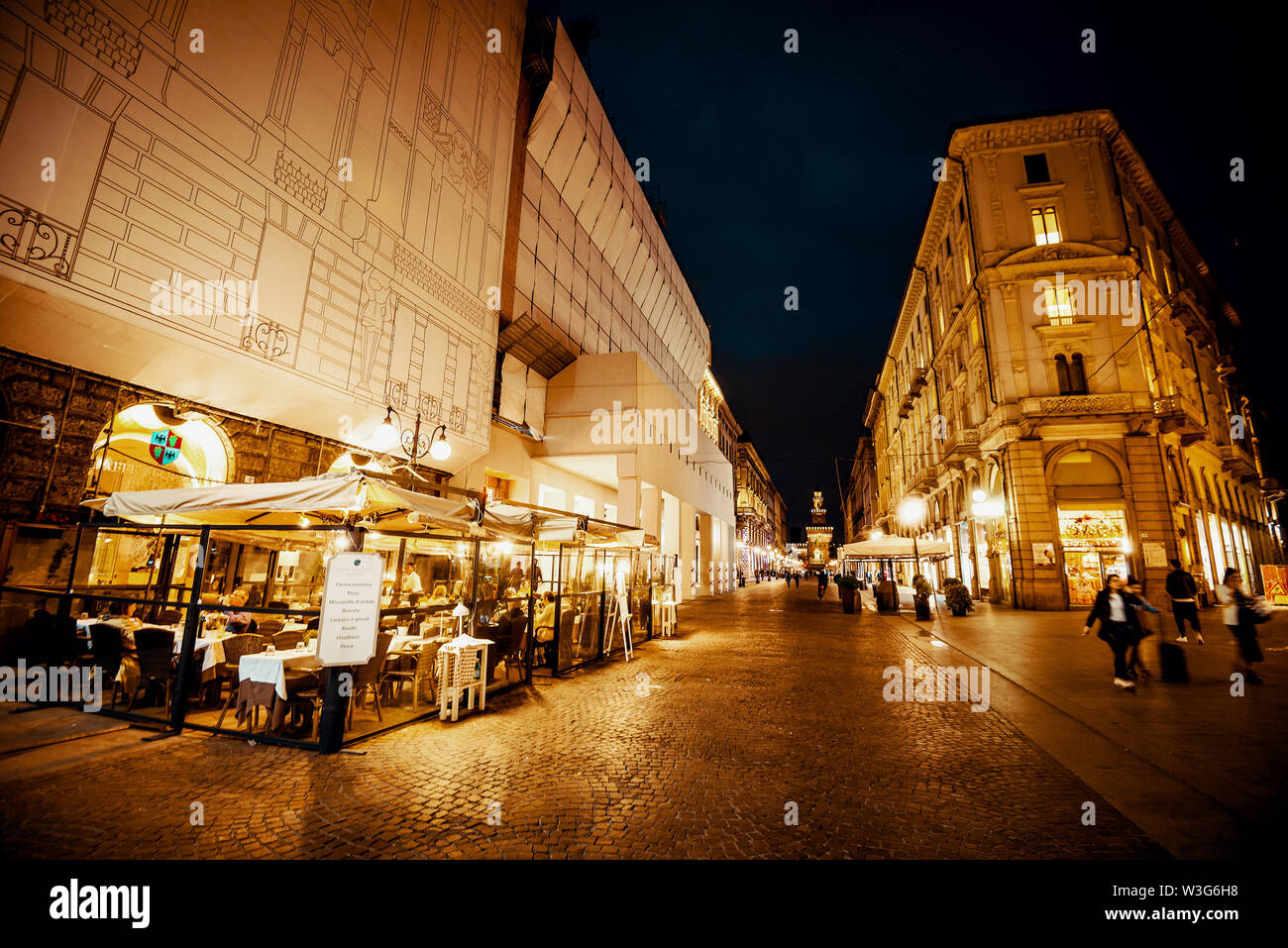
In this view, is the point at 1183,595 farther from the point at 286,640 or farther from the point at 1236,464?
the point at 1236,464

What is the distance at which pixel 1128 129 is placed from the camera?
23.9 m

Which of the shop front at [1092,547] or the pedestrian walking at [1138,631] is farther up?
the shop front at [1092,547]


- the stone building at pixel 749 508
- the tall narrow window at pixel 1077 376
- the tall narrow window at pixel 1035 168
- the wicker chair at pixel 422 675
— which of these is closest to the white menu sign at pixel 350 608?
the wicker chair at pixel 422 675

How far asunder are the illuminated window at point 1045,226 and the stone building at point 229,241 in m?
23.7

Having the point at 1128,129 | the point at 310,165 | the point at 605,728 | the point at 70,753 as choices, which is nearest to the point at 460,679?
the point at 605,728

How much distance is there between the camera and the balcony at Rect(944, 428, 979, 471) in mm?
24281

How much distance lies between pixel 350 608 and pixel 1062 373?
26.7m

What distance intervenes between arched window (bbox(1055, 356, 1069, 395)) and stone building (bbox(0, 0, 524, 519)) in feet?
74.5

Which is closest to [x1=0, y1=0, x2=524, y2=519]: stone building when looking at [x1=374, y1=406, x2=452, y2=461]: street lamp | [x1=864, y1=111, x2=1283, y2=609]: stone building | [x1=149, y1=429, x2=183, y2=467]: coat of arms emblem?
[x1=149, y1=429, x2=183, y2=467]: coat of arms emblem

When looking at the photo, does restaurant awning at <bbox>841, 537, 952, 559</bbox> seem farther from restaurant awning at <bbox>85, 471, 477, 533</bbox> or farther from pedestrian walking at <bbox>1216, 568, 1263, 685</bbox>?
restaurant awning at <bbox>85, 471, 477, 533</bbox>

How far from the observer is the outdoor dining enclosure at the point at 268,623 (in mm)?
5879

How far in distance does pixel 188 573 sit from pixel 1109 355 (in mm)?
30879

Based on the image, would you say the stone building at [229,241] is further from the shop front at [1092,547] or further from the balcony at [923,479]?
the balcony at [923,479]

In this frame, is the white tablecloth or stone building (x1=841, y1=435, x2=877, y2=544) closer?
the white tablecloth
